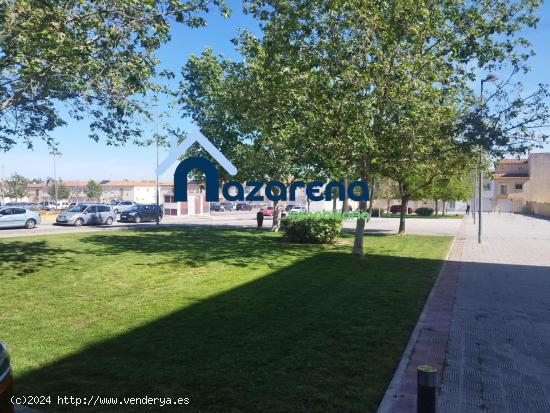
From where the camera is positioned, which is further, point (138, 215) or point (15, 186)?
point (15, 186)

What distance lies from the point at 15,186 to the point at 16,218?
8205cm

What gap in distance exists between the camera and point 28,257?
501 inches

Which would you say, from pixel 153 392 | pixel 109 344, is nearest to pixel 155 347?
pixel 109 344

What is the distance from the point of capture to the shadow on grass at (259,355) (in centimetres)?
457

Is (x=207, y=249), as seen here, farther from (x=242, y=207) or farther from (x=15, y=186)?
(x=15, y=186)

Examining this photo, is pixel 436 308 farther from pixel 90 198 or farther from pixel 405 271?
pixel 90 198

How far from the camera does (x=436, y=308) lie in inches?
332

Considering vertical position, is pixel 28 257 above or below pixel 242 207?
above

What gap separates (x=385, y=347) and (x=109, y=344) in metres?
3.71

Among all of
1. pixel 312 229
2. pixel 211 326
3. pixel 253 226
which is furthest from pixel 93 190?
pixel 211 326

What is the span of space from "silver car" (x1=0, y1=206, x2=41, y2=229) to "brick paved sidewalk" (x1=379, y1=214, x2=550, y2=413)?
985 inches

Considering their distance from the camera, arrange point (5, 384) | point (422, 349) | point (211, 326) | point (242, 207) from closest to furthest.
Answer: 1. point (5, 384)
2. point (422, 349)
3. point (211, 326)
4. point (242, 207)

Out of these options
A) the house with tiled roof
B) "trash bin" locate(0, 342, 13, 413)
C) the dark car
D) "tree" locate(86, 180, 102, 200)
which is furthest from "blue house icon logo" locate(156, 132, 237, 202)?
"tree" locate(86, 180, 102, 200)

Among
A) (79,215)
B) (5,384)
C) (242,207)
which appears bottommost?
(242,207)
